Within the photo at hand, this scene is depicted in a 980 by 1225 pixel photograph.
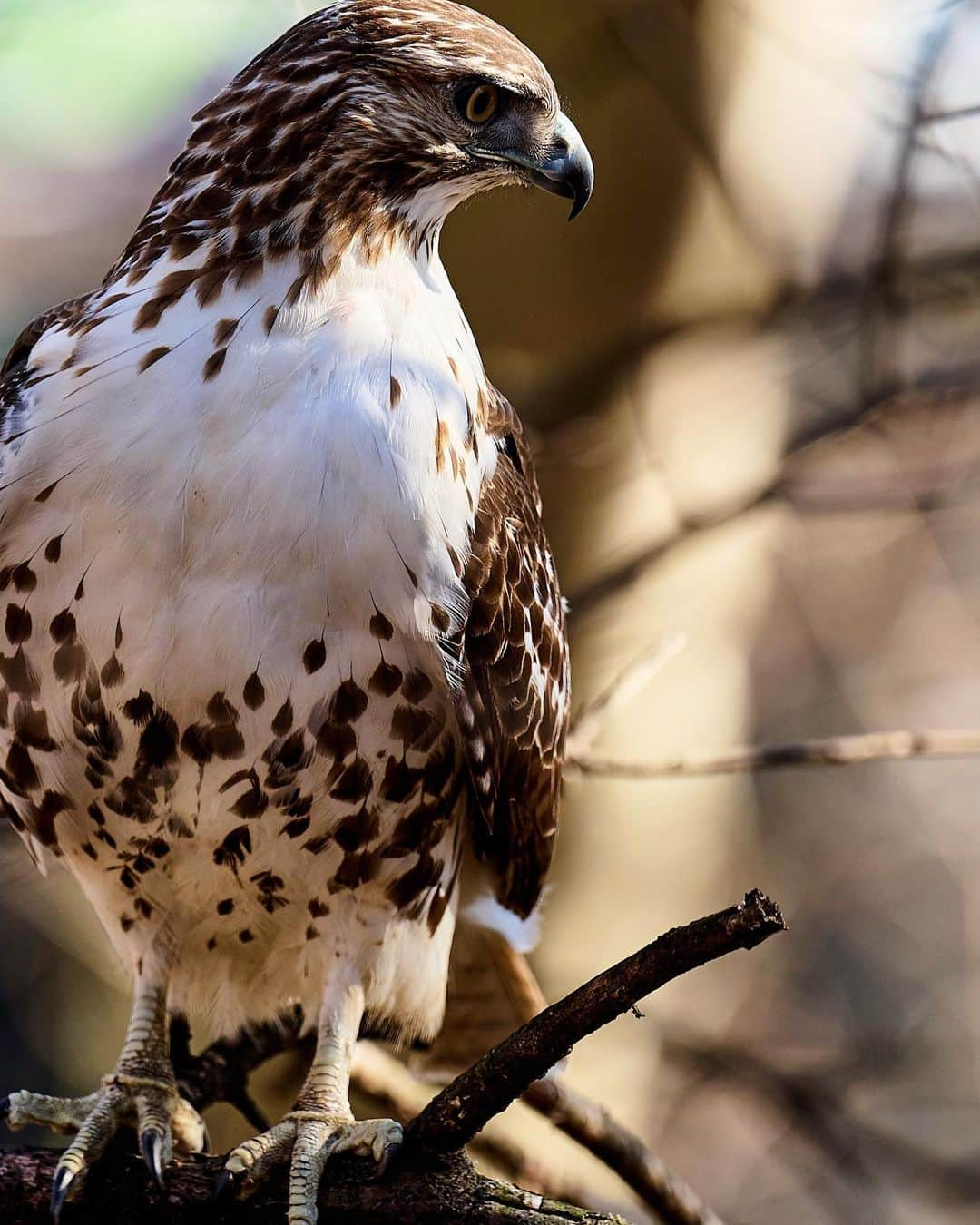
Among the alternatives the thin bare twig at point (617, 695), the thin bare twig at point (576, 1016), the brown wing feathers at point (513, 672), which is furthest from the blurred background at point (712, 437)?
the thin bare twig at point (576, 1016)

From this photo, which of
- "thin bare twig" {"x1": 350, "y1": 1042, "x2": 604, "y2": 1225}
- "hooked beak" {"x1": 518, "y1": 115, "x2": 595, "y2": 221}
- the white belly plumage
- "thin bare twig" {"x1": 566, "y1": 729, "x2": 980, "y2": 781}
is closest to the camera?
the white belly plumage

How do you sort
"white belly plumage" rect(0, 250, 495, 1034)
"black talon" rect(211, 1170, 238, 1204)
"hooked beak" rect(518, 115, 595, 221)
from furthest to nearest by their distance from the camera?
"hooked beak" rect(518, 115, 595, 221)
"black talon" rect(211, 1170, 238, 1204)
"white belly plumage" rect(0, 250, 495, 1034)

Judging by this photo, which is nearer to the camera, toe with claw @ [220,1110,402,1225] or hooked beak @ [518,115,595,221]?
toe with claw @ [220,1110,402,1225]

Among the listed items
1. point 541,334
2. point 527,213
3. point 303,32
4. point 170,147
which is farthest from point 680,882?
point 170,147

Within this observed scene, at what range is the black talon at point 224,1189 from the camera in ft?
6.97

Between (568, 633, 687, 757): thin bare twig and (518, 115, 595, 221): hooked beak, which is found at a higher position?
(518, 115, 595, 221): hooked beak

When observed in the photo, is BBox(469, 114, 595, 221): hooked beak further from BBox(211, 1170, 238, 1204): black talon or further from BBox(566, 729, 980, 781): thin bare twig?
BBox(211, 1170, 238, 1204): black talon

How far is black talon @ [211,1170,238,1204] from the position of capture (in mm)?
2123

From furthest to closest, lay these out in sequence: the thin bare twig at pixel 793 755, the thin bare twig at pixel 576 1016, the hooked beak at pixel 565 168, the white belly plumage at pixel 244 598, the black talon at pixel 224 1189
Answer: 1. the thin bare twig at pixel 793 755
2. the hooked beak at pixel 565 168
3. the black talon at pixel 224 1189
4. the white belly plumage at pixel 244 598
5. the thin bare twig at pixel 576 1016

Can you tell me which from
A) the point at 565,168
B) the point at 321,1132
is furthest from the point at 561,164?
the point at 321,1132

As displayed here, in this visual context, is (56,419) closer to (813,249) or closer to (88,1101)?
(88,1101)

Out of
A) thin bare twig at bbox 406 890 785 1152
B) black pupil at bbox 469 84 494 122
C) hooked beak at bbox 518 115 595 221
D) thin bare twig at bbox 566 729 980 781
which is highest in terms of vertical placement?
black pupil at bbox 469 84 494 122

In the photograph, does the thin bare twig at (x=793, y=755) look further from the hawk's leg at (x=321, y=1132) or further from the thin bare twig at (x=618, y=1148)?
the hawk's leg at (x=321, y=1132)

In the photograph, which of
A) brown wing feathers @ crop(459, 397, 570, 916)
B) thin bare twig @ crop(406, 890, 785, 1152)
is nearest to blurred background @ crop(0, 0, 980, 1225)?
brown wing feathers @ crop(459, 397, 570, 916)
